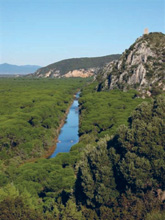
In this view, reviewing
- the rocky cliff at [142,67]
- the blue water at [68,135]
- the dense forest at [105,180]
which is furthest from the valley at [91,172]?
the rocky cliff at [142,67]

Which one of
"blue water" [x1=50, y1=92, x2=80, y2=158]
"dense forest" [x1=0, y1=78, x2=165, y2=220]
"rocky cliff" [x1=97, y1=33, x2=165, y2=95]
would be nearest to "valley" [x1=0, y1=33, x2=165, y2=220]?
"dense forest" [x1=0, y1=78, x2=165, y2=220]

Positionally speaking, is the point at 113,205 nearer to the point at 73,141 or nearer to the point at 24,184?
the point at 24,184

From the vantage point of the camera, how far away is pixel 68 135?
7406 cm

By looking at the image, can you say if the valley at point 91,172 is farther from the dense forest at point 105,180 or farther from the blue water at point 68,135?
the blue water at point 68,135

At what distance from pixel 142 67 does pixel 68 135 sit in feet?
210

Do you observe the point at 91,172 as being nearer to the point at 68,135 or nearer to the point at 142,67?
the point at 68,135

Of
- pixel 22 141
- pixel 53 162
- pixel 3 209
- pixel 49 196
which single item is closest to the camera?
pixel 3 209

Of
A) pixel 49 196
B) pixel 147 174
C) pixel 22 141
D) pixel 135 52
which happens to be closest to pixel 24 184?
pixel 49 196

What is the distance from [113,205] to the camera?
22859mm

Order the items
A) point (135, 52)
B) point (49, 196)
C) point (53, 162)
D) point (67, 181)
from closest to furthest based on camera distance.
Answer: point (49, 196) → point (67, 181) → point (53, 162) → point (135, 52)

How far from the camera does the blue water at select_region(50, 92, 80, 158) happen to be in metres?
62.2

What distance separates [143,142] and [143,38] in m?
127

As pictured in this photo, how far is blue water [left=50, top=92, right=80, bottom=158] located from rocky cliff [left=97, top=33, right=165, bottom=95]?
34.0 m

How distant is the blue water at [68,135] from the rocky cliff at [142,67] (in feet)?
112
